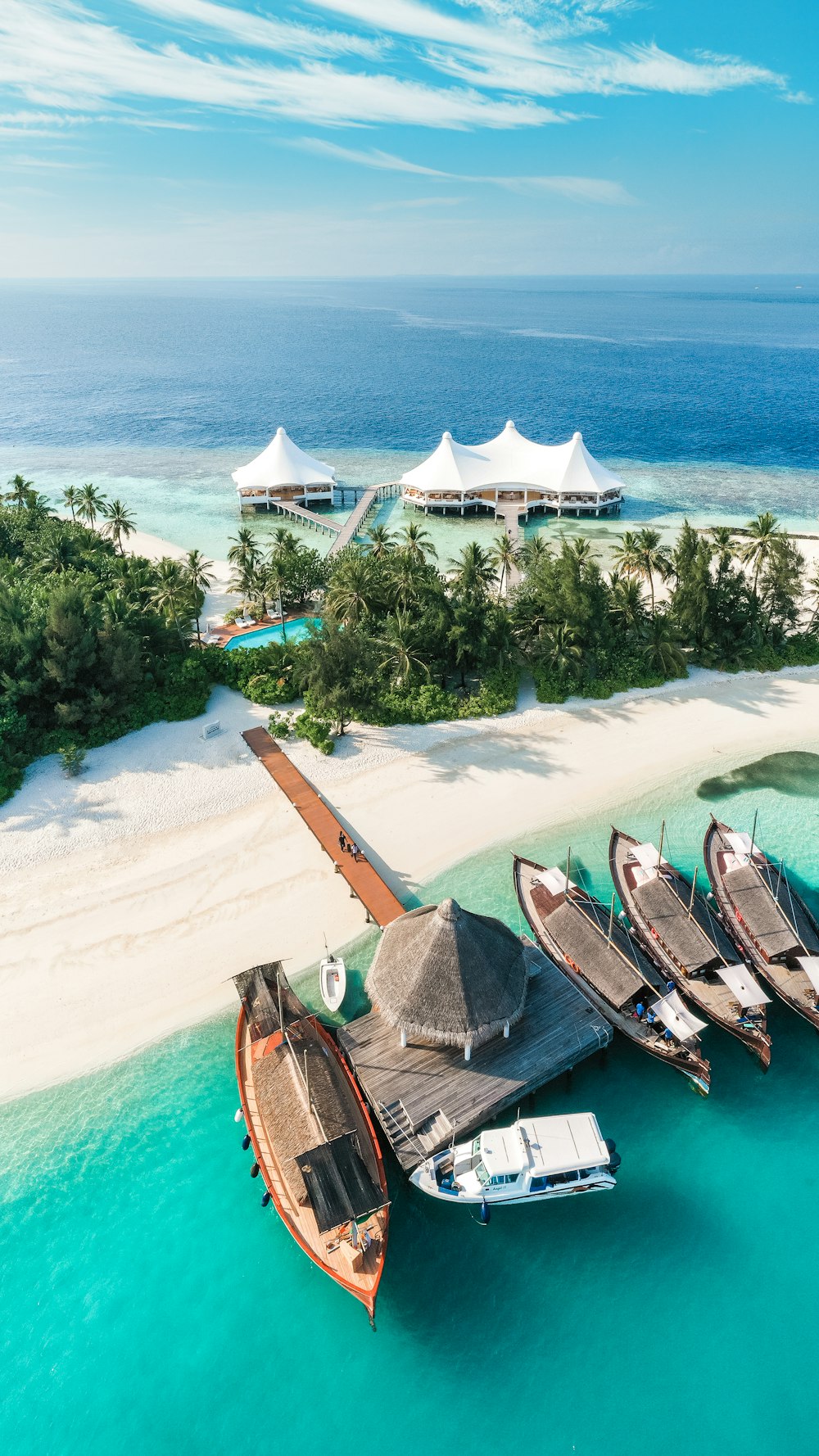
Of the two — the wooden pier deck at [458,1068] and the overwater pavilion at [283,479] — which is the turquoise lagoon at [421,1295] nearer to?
the wooden pier deck at [458,1068]

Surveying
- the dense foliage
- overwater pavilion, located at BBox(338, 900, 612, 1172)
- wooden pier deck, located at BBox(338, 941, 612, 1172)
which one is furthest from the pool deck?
wooden pier deck, located at BBox(338, 941, 612, 1172)

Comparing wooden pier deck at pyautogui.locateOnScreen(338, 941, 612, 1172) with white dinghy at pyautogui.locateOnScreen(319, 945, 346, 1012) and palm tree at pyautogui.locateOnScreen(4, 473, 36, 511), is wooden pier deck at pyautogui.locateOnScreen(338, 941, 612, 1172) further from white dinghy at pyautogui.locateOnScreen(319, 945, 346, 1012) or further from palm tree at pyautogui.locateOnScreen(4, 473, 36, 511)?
palm tree at pyautogui.locateOnScreen(4, 473, 36, 511)

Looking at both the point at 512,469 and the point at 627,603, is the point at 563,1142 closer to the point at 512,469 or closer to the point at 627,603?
the point at 627,603

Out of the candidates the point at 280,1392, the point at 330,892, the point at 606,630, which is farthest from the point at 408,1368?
the point at 606,630

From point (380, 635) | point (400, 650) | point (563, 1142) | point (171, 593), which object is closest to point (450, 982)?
point (563, 1142)

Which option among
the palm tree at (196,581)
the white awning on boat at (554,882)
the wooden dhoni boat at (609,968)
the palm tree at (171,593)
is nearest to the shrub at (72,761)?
the palm tree at (171,593)

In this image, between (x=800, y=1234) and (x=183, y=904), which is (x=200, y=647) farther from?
(x=800, y=1234)
